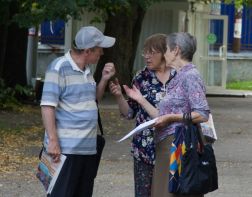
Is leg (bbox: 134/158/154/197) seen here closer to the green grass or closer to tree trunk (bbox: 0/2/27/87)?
tree trunk (bbox: 0/2/27/87)

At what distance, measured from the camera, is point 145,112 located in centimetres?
576

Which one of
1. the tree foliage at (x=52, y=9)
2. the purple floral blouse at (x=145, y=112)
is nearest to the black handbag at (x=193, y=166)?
the purple floral blouse at (x=145, y=112)

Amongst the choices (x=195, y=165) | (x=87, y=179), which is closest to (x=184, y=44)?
(x=195, y=165)

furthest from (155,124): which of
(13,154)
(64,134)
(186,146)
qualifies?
(13,154)

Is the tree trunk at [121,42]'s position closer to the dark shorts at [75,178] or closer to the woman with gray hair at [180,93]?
the dark shorts at [75,178]

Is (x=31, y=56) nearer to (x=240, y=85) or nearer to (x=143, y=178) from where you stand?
(x=240, y=85)

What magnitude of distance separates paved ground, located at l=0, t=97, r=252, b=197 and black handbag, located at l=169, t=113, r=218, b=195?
2940mm

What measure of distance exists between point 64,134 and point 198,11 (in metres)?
17.4

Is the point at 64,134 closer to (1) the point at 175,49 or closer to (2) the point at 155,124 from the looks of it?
(2) the point at 155,124

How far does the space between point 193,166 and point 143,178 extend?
804 millimetres

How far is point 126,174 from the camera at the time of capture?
30.4ft

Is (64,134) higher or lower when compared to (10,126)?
higher

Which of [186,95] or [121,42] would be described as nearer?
[186,95]

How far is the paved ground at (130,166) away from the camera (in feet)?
27.2
